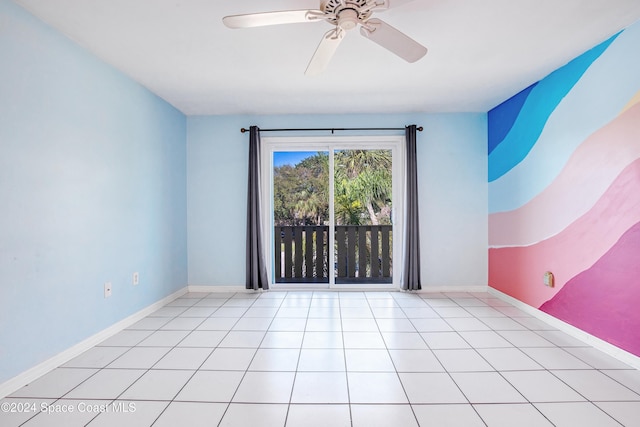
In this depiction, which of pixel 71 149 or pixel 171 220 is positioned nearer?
pixel 71 149

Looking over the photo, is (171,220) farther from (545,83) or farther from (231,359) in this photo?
(545,83)

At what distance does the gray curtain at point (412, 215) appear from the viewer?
391 centimetres

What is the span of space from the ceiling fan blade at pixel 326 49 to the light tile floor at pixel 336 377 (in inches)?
81.2

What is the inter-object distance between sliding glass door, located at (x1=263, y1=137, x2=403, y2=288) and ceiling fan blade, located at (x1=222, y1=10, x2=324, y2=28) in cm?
245

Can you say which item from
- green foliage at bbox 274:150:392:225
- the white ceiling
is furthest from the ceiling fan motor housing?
green foliage at bbox 274:150:392:225

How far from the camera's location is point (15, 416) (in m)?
1.64

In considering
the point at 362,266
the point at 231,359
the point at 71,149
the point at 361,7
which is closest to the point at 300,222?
the point at 362,266

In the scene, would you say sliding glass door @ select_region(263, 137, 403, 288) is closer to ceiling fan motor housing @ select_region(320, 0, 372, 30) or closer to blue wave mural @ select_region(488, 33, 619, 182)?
blue wave mural @ select_region(488, 33, 619, 182)

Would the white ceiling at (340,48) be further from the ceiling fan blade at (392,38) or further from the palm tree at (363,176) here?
the palm tree at (363,176)

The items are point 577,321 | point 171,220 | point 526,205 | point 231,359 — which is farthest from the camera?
point 171,220

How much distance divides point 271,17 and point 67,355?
2641 mm

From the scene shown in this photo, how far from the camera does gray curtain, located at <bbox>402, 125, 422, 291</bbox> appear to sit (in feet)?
12.8

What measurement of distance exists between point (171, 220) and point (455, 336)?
3256mm

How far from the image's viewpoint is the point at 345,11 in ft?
5.19
